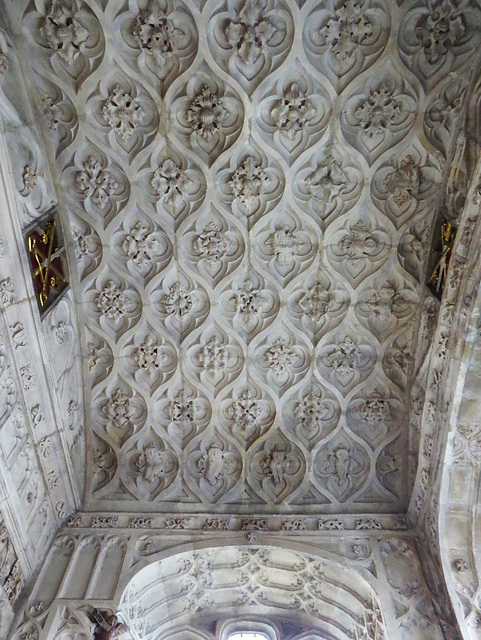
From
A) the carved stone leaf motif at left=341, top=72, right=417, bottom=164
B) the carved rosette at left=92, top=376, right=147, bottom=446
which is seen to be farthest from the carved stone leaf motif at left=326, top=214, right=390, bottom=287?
the carved rosette at left=92, top=376, right=147, bottom=446

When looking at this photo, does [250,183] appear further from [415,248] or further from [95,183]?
[415,248]

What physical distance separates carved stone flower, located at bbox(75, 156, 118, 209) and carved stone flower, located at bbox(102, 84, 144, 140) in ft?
1.51

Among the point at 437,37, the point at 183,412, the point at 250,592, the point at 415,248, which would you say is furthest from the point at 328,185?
the point at 250,592

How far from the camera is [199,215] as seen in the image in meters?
6.16

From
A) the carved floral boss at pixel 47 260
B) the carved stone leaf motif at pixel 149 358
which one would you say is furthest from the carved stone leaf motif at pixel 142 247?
the carved stone leaf motif at pixel 149 358

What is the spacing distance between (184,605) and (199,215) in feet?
15.5

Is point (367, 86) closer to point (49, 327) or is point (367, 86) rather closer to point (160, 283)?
point (160, 283)

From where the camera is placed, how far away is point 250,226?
620cm

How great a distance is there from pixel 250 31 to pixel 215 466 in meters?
4.89

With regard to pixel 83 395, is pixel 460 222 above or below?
above

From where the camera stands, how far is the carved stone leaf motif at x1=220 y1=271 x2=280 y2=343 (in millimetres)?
6520

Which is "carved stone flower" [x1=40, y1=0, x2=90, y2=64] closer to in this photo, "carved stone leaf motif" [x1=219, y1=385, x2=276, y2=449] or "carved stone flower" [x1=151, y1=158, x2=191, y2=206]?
"carved stone flower" [x1=151, y1=158, x2=191, y2=206]

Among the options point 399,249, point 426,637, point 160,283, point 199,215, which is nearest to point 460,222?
point 399,249

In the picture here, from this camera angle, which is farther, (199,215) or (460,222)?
(199,215)
